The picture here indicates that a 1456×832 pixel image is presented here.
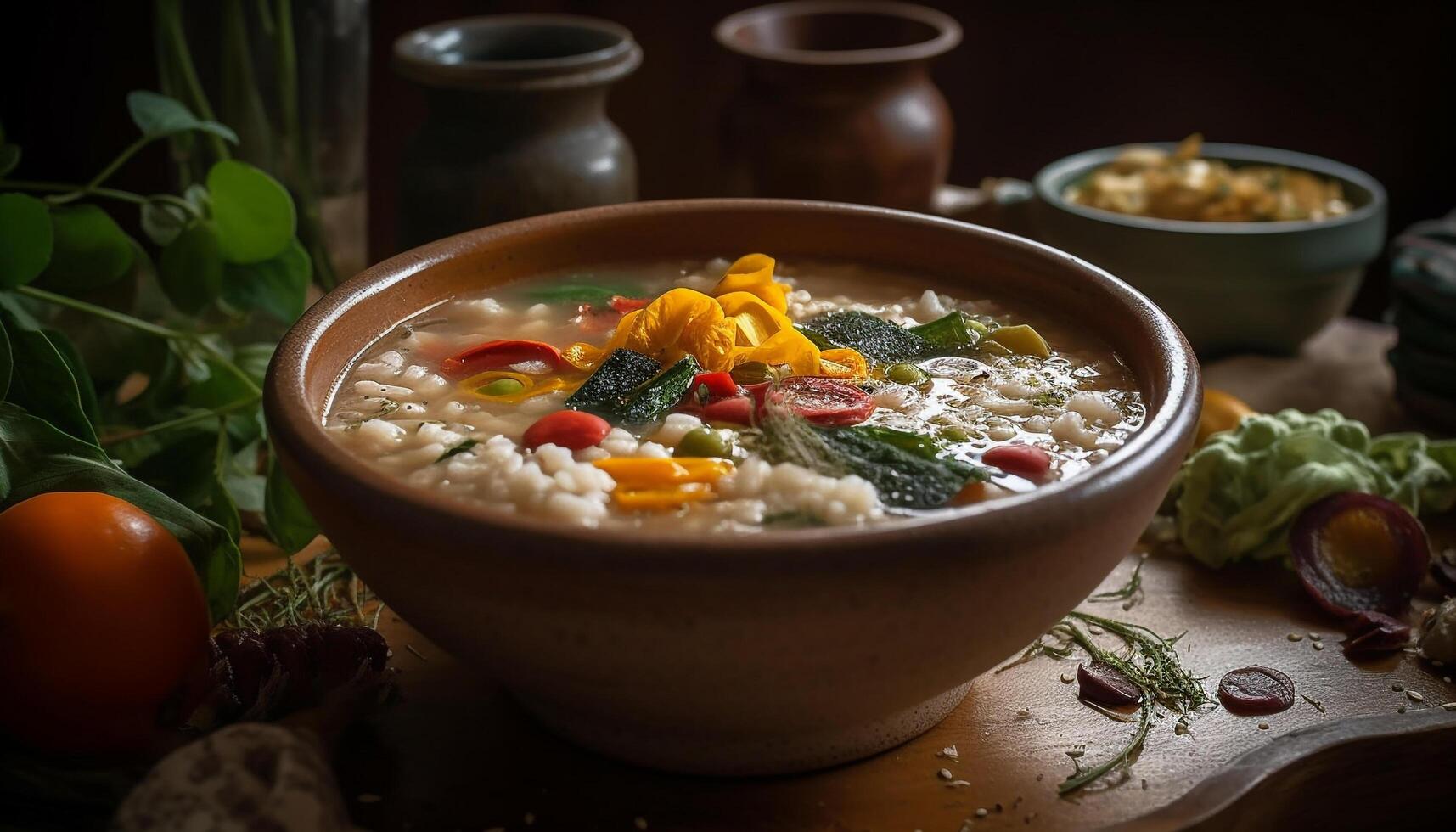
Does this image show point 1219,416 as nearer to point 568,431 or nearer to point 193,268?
point 568,431

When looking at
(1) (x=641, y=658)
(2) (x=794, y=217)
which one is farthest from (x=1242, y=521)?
(1) (x=641, y=658)

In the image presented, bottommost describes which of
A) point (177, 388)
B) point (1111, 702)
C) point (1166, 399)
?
point (177, 388)

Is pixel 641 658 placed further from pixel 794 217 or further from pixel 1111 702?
pixel 794 217

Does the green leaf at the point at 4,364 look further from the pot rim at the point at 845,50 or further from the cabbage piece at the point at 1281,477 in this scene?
the pot rim at the point at 845,50

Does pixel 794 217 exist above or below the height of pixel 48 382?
above

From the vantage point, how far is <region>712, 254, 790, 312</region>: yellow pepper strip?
2.05 meters

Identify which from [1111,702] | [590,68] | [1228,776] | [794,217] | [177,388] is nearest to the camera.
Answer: [1228,776]

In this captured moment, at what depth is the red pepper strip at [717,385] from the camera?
1827mm

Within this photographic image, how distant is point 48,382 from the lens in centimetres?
191

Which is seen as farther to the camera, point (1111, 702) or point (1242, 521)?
point (1242, 521)

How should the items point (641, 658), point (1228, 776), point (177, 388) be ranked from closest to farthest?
point (641, 658) < point (1228, 776) < point (177, 388)

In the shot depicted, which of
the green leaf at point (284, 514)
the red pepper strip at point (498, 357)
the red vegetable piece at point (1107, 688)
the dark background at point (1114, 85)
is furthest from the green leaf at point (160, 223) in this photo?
the dark background at point (1114, 85)

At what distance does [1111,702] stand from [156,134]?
1.73m

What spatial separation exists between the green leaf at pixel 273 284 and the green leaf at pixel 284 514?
1.65 feet
